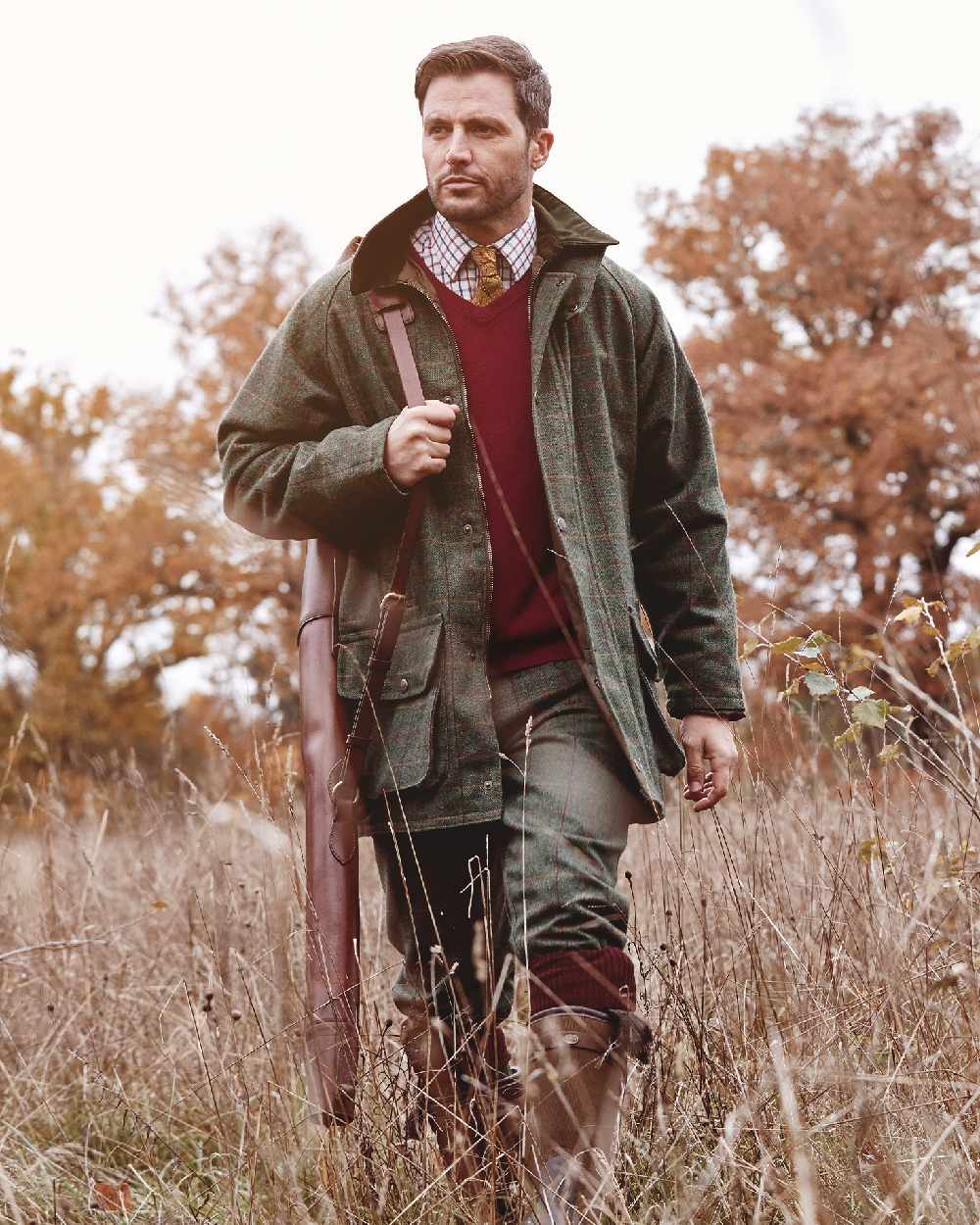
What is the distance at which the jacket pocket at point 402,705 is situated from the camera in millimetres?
2727

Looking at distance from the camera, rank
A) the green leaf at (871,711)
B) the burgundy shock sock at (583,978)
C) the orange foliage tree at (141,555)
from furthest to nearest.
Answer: the orange foliage tree at (141,555), the green leaf at (871,711), the burgundy shock sock at (583,978)

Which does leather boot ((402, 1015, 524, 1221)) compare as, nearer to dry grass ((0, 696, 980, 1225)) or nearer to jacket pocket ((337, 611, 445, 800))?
dry grass ((0, 696, 980, 1225))

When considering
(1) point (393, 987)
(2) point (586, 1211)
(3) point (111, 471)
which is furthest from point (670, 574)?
(3) point (111, 471)

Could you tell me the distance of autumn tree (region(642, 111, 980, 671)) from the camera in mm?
17031

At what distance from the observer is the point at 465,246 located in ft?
9.53

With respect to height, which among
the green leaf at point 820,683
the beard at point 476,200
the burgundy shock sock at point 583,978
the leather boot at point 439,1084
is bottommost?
the leather boot at point 439,1084

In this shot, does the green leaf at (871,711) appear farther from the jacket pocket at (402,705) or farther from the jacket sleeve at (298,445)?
the jacket sleeve at (298,445)

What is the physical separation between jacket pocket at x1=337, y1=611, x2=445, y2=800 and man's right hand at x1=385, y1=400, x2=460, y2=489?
28cm

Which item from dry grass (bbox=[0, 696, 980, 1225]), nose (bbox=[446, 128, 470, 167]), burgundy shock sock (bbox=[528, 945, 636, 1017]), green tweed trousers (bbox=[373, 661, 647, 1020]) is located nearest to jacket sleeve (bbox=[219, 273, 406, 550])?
nose (bbox=[446, 128, 470, 167])

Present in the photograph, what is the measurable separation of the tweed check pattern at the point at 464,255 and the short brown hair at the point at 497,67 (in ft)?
0.82

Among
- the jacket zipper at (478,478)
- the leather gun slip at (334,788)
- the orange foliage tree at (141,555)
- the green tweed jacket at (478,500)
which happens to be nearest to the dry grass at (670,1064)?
the leather gun slip at (334,788)

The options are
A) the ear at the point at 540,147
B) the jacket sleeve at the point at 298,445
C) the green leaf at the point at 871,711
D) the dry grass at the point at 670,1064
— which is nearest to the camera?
the dry grass at the point at 670,1064

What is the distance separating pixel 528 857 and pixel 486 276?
115cm

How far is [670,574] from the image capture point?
3113mm
